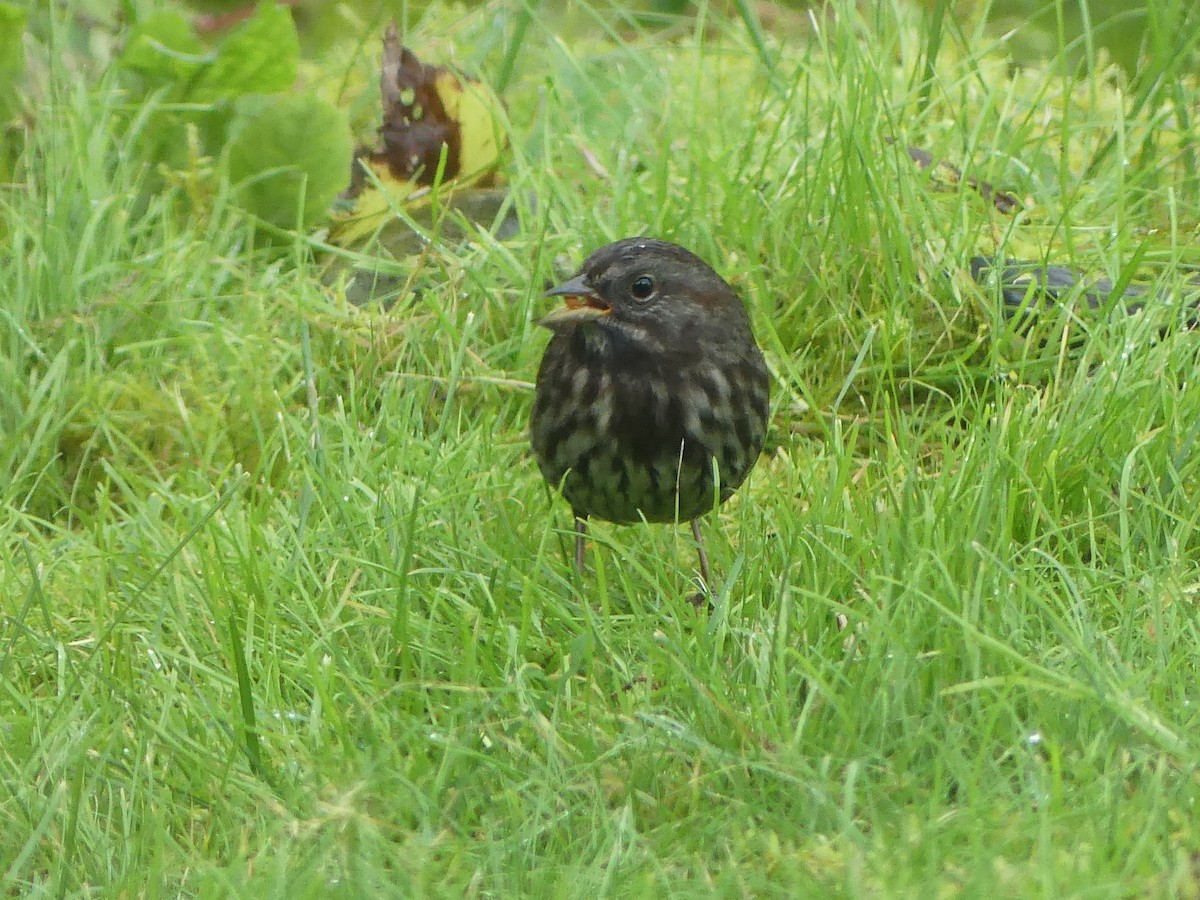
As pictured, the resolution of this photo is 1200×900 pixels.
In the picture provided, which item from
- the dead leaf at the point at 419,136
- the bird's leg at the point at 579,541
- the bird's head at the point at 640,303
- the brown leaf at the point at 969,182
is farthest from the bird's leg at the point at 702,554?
the dead leaf at the point at 419,136

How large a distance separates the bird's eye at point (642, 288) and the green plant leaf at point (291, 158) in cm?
150

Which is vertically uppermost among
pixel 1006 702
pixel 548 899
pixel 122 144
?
pixel 122 144

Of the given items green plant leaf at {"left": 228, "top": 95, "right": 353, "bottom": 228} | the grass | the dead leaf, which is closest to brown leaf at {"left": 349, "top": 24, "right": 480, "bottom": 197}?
the dead leaf

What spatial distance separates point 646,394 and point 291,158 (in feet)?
5.86

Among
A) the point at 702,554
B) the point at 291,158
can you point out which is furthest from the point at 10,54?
the point at 702,554

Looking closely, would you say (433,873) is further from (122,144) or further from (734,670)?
(122,144)

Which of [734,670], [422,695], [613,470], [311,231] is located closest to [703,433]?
[613,470]

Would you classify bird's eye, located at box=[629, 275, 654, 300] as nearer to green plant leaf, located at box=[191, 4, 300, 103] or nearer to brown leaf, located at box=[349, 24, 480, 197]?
brown leaf, located at box=[349, 24, 480, 197]

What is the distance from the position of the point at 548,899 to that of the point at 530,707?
16.4 inches

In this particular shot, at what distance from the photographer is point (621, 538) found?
4047 millimetres

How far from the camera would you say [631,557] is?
346 centimetres

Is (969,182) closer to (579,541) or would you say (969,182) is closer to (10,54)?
(579,541)

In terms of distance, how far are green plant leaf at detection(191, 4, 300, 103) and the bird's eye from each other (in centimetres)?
181

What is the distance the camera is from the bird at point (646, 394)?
3686 millimetres
